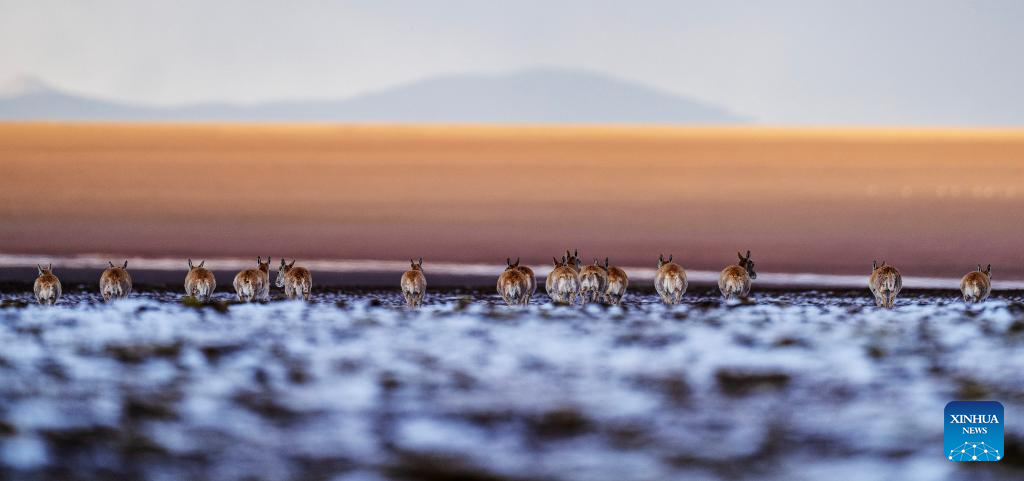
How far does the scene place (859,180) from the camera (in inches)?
3282

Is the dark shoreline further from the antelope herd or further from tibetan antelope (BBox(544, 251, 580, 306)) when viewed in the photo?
tibetan antelope (BBox(544, 251, 580, 306))

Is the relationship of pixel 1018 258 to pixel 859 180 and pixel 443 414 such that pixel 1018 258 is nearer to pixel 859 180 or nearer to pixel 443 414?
pixel 443 414

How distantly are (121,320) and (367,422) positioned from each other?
6.14 meters

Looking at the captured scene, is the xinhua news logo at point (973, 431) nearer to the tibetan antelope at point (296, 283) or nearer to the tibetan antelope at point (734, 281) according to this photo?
the tibetan antelope at point (734, 281)

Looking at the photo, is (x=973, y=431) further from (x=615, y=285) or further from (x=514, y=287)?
(x=615, y=285)

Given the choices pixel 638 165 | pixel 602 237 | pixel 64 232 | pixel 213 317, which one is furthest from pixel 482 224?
pixel 638 165

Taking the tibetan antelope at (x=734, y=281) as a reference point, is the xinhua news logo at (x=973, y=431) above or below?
below

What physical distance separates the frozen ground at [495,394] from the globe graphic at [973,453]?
0.07 m

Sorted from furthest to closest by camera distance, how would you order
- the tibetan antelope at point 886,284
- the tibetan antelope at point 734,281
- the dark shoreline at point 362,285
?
the dark shoreline at point 362,285 < the tibetan antelope at point 734,281 < the tibetan antelope at point 886,284

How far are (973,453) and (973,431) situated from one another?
28 centimetres

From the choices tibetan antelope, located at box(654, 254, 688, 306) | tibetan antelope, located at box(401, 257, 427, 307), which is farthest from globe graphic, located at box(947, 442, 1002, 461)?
tibetan antelope, located at box(401, 257, 427, 307)

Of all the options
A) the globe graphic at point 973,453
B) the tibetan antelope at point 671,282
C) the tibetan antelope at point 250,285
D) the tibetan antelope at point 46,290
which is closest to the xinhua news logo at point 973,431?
the globe graphic at point 973,453

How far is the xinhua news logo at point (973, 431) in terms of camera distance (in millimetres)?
8766

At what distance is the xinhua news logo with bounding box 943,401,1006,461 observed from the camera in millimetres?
8766
